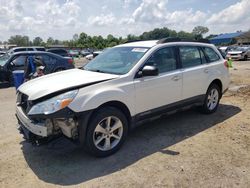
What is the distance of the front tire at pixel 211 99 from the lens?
6.04 meters

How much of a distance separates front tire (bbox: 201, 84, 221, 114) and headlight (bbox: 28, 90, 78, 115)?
11.4ft

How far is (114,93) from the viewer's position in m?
4.02

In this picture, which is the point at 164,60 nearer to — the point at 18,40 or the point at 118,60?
the point at 118,60

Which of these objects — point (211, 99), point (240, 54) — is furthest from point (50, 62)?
point (240, 54)

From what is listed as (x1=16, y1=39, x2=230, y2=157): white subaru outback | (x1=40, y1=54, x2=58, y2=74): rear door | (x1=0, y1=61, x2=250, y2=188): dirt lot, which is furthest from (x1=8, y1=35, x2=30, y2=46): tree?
(x1=0, y1=61, x2=250, y2=188): dirt lot

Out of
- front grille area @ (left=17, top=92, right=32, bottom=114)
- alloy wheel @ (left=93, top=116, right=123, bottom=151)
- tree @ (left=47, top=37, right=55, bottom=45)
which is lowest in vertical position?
alloy wheel @ (left=93, top=116, right=123, bottom=151)

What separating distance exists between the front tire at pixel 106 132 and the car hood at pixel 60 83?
50 cm

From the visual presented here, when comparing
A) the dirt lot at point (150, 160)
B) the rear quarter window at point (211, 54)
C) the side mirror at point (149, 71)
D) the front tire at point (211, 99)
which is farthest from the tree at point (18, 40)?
the side mirror at point (149, 71)

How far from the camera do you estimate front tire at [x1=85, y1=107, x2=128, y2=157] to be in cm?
383

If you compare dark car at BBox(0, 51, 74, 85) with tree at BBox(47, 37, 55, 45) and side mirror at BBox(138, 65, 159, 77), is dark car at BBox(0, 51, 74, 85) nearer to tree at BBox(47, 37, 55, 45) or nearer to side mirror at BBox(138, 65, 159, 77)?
side mirror at BBox(138, 65, 159, 77)

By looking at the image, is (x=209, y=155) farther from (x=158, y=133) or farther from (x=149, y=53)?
(x=149, y=53)

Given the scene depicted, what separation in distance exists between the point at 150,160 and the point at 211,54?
340 centimetres

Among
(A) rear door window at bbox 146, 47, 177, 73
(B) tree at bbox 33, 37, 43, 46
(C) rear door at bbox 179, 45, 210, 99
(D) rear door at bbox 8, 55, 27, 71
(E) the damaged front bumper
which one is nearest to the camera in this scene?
(E) the damaged front bumper

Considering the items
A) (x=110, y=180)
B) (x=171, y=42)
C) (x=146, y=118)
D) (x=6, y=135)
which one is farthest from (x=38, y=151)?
(x=171, y=42)
